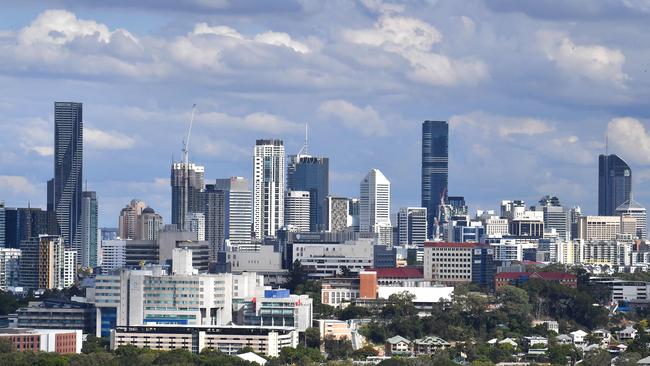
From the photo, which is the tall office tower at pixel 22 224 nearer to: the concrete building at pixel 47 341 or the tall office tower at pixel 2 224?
the tall office tower at pixel 2 224

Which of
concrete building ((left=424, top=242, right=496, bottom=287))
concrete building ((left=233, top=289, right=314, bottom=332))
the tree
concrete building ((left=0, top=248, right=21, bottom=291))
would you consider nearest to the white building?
concrete building ((left=0, top=248, right=21, bottom=291))

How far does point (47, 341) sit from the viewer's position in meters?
98.6

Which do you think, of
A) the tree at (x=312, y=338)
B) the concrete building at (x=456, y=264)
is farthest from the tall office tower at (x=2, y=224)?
Result: the tree at (x=312, y=338)

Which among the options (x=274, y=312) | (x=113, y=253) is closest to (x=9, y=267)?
(x=113, y=253)

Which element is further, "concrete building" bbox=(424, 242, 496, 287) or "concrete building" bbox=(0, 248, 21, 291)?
"concrete building" bbox=(0, 248, 21, 291)

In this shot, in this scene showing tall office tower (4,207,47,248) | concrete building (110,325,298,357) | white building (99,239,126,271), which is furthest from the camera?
tall office tower (4,207,47,248)

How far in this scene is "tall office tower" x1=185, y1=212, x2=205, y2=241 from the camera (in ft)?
627

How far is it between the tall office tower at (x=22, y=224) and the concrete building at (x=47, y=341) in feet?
295

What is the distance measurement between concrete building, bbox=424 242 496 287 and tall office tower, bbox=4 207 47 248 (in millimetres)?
50321

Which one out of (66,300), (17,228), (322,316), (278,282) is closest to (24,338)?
(66,300)

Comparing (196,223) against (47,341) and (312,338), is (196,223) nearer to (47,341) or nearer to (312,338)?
(312,338)

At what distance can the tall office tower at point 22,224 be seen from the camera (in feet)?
625

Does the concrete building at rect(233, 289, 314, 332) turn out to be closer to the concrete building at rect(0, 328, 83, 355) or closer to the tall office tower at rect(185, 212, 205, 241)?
the concrete building at rect(0, 328, 83, 355)

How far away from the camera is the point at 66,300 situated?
115m
